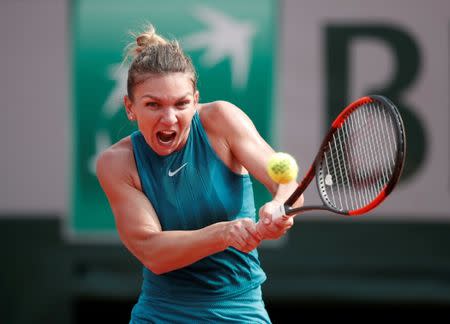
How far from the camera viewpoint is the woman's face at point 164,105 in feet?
10.7

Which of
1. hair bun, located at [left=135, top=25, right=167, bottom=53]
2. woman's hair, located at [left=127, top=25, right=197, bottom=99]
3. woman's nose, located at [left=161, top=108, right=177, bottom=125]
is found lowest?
woman's nose, located at [left=161, top=108, right=177, bottom=125]

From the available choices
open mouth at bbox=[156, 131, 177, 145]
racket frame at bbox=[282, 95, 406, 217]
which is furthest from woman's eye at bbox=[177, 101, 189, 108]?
racket frame at bbox=[282, 95, 406, 217]

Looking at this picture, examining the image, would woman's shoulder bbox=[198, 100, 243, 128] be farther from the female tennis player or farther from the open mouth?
the open mouth

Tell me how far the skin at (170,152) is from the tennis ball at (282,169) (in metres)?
0.09

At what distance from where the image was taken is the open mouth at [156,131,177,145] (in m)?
3.36

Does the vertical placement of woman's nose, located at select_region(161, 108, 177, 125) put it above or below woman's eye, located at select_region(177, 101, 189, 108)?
below

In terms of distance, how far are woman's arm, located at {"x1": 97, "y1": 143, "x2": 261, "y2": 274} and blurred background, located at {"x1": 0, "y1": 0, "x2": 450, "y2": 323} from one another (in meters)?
3.49

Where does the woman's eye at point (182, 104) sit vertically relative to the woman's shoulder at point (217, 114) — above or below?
above

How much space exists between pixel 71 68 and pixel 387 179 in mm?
→ 4413

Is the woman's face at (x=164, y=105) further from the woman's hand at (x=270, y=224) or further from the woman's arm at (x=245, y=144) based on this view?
the woman's hand at (x=270, y=224)

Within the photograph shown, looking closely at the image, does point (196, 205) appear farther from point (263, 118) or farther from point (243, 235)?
point (263, 118)

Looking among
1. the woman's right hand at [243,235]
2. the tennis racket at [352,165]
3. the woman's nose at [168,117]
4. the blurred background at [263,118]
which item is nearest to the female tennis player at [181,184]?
the woman's nose at [168,117]

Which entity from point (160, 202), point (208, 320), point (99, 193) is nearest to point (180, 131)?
point (160, 202)

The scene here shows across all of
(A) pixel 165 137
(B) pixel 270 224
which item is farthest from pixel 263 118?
(B) pixel 270 224
